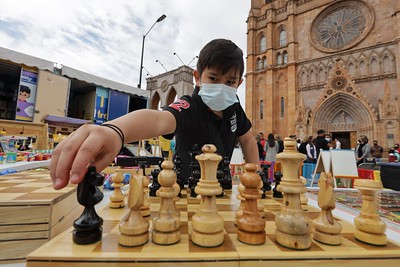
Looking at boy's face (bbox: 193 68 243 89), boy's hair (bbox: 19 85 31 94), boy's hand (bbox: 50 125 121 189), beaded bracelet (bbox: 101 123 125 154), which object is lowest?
boy's hand (bbox: 50 125 121 189)

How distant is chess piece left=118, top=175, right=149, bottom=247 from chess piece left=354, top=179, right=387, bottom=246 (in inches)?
21.1

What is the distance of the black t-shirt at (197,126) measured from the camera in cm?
108

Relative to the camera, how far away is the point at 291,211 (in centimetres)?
48

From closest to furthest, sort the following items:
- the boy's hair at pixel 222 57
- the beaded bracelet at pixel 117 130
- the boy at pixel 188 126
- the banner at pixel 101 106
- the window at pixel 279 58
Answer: the boy at pixel 188 126
the beaded bracelet at pixel 117 130
the boy's hair at pixel 222 57
the banner at pixel 101 106
the window at pixel 279 58

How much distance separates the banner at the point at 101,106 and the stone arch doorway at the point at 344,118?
11.7 metres

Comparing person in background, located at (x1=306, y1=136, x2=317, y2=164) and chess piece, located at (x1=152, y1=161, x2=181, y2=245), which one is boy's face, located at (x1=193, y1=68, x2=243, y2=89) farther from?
person in background, located at (x1=306, y1=136, x2=317, y2=164)

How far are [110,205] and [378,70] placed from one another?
14.9 meters

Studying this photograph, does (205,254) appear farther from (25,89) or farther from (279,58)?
(279,58)

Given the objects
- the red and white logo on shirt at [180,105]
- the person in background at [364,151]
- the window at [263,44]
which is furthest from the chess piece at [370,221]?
the window at [263,44]

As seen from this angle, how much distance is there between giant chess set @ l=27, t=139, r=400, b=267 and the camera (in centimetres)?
38

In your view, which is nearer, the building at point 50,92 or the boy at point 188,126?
the boy at point 188,126

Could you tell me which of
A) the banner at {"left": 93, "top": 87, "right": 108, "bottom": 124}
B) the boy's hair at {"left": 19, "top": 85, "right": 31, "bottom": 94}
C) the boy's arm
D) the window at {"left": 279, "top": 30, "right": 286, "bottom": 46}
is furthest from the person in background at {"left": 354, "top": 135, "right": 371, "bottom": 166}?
the window at {"left": 279, "top": 30, "right": 286, "bottom": 46}

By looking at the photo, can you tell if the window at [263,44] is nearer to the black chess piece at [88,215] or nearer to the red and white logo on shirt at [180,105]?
the red and white logo on shirt at [180,105]

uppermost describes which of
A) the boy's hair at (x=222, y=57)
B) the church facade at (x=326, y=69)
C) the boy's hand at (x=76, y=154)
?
the church facade at (x=326, y=69)
